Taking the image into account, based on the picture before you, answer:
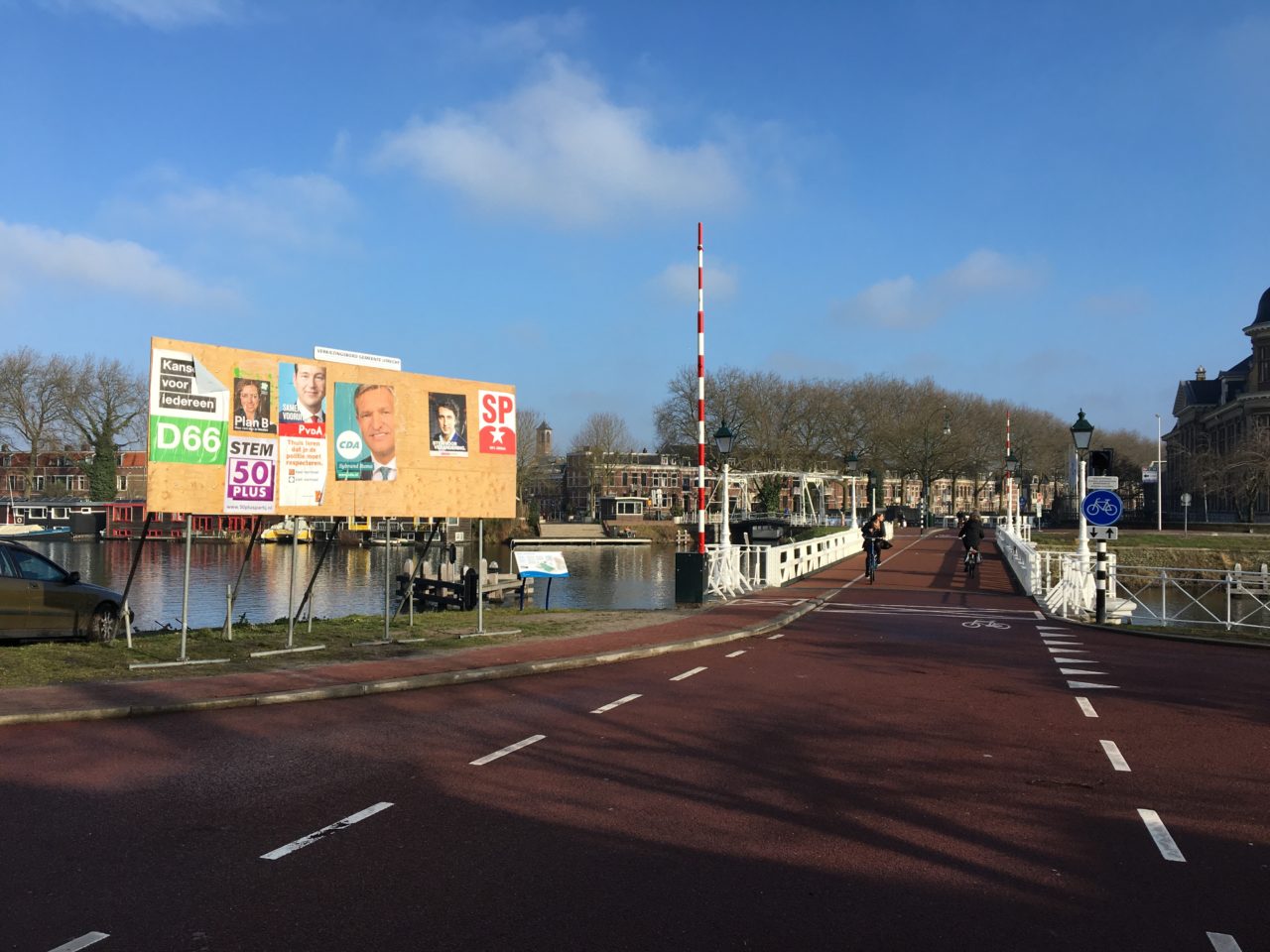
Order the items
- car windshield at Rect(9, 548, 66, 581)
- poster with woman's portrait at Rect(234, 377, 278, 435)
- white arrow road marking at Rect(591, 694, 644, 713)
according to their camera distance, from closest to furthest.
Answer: white arrow road marking at Rect(591, 694, 644, 713)
poster with woman's portrait at Rect(234, 377, 278, 435)
car windshield at Rect(9, 548, 66, 581)

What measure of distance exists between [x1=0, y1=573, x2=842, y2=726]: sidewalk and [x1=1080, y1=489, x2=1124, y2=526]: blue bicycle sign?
6193mm

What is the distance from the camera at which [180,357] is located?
11.9 metres

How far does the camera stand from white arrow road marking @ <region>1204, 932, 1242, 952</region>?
423cm

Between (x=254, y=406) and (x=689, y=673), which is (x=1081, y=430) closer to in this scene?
(x=689, y=673)

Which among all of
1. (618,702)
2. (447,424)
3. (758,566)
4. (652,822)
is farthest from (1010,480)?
(652,822)

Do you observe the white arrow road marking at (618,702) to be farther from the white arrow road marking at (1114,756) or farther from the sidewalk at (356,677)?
the white arrow road marking at (1114,756)

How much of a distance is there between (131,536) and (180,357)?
84167 millimetres

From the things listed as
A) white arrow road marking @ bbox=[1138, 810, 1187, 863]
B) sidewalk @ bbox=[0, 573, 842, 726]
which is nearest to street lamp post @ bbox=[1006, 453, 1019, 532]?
sidewalk @ bbox=[0, 573, 842, 726]

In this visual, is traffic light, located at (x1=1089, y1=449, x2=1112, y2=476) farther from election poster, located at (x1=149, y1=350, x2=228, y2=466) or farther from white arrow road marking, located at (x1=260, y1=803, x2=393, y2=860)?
white arrow road marking, located at (x1=260, y1=803, x2=393, y2=860)

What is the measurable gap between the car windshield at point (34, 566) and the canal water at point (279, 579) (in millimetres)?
8393

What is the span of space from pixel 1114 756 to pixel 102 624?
13671mm

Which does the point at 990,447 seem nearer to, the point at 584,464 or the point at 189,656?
the point at 584,464

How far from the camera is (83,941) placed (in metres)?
4.18

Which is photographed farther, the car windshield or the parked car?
the car windshield
